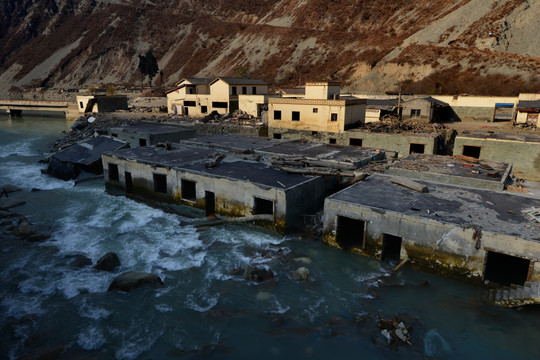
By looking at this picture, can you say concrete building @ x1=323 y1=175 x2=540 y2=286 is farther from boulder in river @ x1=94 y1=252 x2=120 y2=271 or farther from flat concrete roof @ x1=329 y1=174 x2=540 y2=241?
boulder in river @ x1=94 y1=252 x2=120 y2=271

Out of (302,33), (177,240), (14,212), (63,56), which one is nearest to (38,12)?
(63,56)

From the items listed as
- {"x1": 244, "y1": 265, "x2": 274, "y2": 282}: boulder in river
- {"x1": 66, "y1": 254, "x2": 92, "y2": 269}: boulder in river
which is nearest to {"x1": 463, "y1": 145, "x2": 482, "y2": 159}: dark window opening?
{"x1": 244, "y1": 265, "x2": 274, "y2": 282}: boulder in river

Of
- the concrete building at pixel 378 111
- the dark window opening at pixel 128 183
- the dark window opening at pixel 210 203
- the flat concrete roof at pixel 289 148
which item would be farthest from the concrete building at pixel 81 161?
the concrete building at pixel 378 111

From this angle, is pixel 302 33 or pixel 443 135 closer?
pixel 443 135

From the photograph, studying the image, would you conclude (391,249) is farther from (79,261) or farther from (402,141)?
(402,141)

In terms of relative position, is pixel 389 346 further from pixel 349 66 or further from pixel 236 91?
pixel 349 66

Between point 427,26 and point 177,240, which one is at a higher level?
point 427,26
